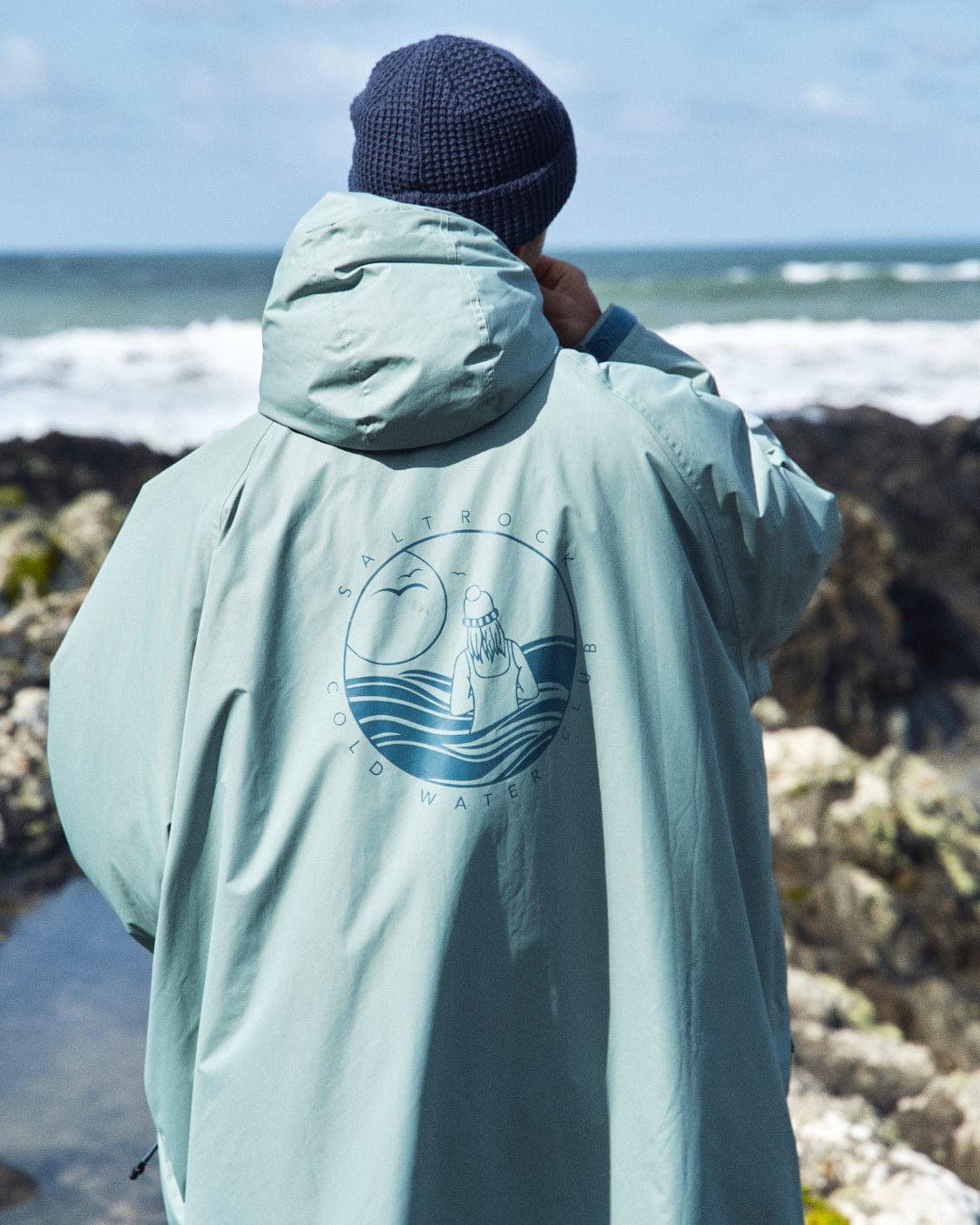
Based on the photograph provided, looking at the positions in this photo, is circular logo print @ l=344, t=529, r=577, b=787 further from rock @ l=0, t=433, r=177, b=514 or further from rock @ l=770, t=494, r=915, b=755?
rock @ l=0, t=433, r=177, b=514

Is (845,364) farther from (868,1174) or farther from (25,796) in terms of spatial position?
(868,1174)

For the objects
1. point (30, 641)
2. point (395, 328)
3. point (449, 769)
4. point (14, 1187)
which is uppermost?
point (395, 328)

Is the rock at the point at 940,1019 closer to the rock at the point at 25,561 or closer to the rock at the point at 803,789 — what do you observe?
the rock at the point at 803,789

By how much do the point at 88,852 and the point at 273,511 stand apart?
19.9 inches

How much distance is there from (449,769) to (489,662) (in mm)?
119

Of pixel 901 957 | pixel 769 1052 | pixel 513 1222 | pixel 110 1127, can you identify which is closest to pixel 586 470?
pixel 769 1052

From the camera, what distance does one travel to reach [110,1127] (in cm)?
A: 272

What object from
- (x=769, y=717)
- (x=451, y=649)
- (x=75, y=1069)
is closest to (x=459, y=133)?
(x=451, y=649)

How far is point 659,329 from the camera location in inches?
856

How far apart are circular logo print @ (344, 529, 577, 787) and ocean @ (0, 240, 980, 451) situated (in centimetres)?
891

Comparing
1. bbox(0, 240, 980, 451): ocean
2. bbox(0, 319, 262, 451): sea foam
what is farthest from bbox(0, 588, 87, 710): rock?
bbox(0, 240, 980, 451): ocean

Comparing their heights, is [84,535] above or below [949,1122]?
above

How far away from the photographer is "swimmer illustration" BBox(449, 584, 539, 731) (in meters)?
1.29

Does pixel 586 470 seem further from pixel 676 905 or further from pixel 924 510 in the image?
pixel 924 510
